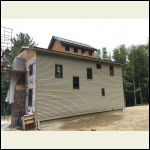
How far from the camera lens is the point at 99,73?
902 inches

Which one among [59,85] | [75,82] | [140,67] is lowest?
[59,85]

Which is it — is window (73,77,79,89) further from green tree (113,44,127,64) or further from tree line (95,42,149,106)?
green tree (113,44,127,64)

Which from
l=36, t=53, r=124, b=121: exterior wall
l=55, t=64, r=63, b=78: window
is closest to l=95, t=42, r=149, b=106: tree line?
l=36, t=53, r=124, b=121: exterior wall

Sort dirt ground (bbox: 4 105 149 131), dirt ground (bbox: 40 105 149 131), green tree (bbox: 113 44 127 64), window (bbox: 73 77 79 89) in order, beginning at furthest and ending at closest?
green tree (bbox: 113 44 127 64) < window (bbox: 73 77 79 89) < dirt ground (bbox: 4 105 149 131) < dirt ground (bbox: 40 105 149 131)

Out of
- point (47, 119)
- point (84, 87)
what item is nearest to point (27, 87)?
point (47, 119)

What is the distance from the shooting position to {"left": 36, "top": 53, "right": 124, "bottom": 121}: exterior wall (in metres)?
17.4

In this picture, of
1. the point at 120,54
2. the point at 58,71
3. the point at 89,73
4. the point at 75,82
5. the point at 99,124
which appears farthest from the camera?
the point at 120,54

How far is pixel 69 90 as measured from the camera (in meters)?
19.3

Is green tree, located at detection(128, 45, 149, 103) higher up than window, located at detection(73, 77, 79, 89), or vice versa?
green tree, located at detection(128, 45, 149, 103)

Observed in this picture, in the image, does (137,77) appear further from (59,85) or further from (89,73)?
(59,85)

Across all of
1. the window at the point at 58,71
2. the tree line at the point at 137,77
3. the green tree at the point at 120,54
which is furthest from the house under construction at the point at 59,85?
the green tree at the point at 120,54

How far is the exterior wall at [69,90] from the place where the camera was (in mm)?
17391

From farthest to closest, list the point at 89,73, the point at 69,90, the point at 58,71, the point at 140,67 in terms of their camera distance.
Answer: the point at 140,67, the point at 89,73, the point at 69,90, the point at 58,71

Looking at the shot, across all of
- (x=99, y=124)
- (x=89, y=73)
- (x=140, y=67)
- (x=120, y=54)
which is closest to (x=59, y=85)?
(x=89, y=73)
